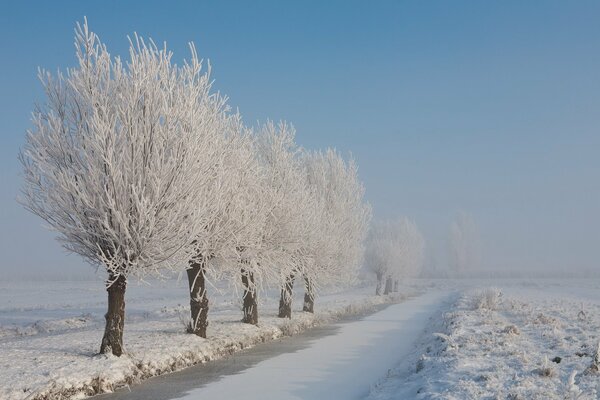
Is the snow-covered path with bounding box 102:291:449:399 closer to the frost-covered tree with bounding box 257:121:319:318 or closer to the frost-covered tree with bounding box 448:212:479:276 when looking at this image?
the frost-covered tree with bounding box 257:121:319:318

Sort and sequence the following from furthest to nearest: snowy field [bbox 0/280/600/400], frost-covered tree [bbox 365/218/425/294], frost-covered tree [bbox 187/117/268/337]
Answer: frost-covered tree [bbox 365/218/425/294]
frost-covered tree [bbox 187/117/268/337]
snowy field [bbox 0/280/600/400]

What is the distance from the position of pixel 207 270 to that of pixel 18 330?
1188 centimetres


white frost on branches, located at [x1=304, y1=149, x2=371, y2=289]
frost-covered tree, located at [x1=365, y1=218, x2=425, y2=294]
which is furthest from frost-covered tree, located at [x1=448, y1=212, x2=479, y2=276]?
white frost on branches, located at [x1=304, y1=149, x2=371, y2=289]

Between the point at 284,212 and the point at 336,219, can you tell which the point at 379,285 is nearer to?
the point at 336,219

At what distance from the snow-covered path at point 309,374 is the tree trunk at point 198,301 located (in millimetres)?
2083

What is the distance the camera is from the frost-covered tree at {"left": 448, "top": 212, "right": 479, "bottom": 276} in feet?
410

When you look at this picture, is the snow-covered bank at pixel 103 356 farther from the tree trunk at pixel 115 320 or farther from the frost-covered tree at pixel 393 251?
the frost-covered tree at pixel 393 251

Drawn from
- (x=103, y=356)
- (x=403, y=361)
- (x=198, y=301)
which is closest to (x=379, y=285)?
A: (x=198, y=301)

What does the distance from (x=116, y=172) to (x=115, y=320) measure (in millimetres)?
3909

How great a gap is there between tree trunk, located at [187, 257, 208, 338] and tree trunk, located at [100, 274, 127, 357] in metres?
4.18

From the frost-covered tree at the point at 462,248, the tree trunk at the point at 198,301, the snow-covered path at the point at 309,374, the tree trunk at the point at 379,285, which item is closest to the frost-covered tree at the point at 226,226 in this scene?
the tree trunk at the point at 198,301

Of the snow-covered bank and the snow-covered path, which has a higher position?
the snow-covered bank

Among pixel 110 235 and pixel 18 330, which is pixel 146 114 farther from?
pixel 18 330

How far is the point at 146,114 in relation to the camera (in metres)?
14.1
